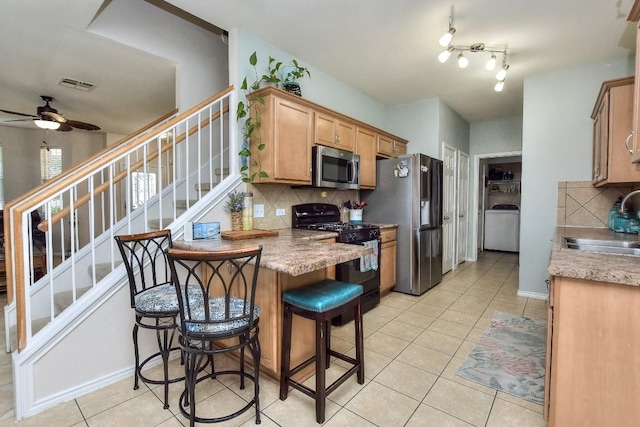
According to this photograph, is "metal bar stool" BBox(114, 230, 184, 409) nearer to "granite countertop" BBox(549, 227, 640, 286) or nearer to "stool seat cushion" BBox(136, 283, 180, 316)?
"stool seat cushion" BBox(136, 283, 180, 316)

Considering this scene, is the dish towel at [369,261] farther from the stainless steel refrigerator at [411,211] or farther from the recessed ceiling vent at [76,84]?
the recessed ceiling vent at [76,84]

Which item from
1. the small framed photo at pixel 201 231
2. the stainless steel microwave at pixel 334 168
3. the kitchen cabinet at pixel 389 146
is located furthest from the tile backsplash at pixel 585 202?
Result: the small framed photo at pixel 201 231

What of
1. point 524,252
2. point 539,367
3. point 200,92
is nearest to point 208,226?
Answer: point 200,92

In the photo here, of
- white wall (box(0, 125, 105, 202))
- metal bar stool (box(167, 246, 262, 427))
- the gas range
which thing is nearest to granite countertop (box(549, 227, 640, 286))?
metal bar stool (box(167, 246, 262, 427))

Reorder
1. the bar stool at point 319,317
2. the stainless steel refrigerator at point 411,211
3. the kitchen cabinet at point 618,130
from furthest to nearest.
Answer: the stainless steel refrigerator at point 411,211, the kitchen cabinet at point 618,130, the bar stool at point 319,317

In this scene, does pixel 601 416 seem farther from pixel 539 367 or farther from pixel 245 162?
pixel 245 162

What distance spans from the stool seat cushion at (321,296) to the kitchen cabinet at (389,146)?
2.63 m

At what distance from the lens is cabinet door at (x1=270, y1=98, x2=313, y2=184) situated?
2.71 metres

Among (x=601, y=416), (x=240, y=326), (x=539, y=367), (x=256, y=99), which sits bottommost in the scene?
(x=539, y=367)

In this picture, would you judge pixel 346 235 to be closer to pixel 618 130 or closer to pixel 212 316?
pixel 212 316

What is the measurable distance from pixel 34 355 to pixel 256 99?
232 cm

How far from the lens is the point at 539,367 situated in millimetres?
2186

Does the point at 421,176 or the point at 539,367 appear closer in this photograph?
the point at 539,367

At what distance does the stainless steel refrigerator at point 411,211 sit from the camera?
3721mm
